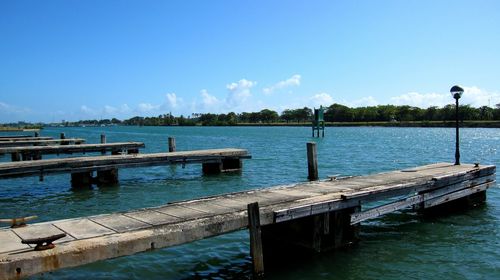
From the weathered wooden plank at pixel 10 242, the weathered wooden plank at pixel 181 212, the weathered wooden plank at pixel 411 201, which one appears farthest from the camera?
the weathered wooden plank at pixel 411 201

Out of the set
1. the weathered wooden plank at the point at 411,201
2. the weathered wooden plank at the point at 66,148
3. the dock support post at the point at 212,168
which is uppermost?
→ the weathered wooden plank at the point at 66,148

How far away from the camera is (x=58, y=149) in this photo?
99.3 ft

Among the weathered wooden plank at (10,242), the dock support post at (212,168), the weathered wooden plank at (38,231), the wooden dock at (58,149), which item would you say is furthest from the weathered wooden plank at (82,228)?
the wooden dock at (58,149)

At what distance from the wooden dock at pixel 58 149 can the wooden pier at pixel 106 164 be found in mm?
8860

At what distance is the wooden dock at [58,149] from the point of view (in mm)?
28328

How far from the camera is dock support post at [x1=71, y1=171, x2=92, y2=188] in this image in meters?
20.9

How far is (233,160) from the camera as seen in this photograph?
2658cm

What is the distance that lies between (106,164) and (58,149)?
36.1 feet

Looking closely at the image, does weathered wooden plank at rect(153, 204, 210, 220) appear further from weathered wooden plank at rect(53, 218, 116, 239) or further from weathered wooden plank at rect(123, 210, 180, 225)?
weathered wooden plank at rect(53, 218, 116, 239)

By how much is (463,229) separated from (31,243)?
11480 mm

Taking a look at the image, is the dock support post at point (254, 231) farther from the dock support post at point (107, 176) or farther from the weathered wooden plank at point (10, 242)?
the dock support post at point (107, 176)

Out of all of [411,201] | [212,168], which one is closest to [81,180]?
[212,168]

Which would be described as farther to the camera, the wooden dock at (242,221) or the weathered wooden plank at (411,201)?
the weathered wooden plank at (411,201)

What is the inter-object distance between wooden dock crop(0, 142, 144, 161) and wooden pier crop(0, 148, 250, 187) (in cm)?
886
